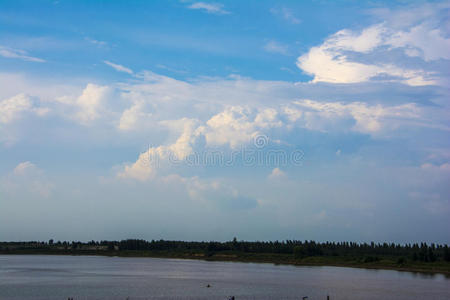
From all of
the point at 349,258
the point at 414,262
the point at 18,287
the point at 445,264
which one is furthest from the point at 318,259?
the point at 18,287

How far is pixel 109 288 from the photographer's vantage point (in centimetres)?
7300

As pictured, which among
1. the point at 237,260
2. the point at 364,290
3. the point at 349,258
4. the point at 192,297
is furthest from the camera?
the point at 237,260

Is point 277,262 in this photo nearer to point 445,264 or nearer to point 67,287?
point 445,264

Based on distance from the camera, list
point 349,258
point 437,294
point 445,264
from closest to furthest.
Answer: point 437,294 < point 445,264 < point 349,258

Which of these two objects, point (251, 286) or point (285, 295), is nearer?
→ point (285, 295)

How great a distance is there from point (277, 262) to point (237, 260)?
22.3 metres

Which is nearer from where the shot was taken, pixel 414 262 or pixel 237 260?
pixel 414 262

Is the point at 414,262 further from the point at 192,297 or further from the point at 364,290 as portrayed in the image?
the point at 192,297

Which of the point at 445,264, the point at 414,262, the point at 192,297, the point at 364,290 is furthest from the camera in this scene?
the point at 414,262

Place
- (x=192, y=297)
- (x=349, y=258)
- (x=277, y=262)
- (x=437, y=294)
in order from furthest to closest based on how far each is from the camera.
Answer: (x=277, y=262), (x=349, y=258), (x=437, y=294), (x=192, y=297)

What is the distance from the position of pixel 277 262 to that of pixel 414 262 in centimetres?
5139

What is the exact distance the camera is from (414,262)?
119375 mm

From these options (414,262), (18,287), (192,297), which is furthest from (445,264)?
(18,287)

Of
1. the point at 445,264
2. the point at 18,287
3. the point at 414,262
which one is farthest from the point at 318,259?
the point at 18,287
